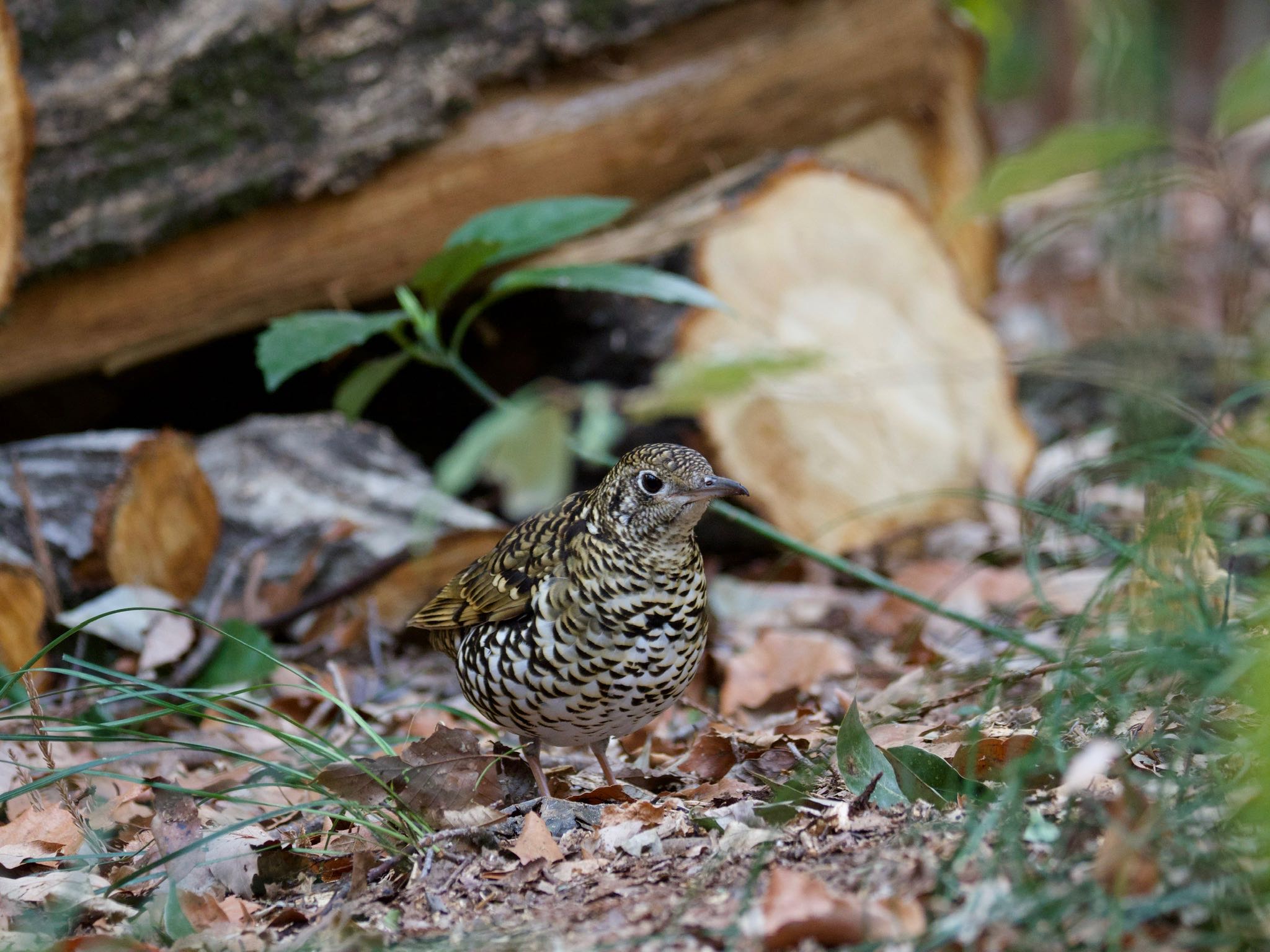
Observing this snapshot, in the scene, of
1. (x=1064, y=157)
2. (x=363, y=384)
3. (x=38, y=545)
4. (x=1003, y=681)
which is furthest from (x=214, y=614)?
(x=1064, y=157)

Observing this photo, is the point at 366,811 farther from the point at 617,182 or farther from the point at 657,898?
the point at 617,182

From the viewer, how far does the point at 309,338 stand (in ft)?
11.2

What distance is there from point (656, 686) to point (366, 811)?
73 cm

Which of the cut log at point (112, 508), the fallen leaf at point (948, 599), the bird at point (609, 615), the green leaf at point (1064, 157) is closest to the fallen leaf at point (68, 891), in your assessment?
the bird at point (609, 615)

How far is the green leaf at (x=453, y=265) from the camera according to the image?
137 inches

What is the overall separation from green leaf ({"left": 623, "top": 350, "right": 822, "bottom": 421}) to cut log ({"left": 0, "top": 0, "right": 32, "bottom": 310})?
3735 mm

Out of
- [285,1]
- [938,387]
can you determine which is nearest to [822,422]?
[938,387]

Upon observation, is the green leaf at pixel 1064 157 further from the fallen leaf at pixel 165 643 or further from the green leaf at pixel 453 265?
the fallen leaf at pixel 165 643

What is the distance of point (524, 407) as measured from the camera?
150cm

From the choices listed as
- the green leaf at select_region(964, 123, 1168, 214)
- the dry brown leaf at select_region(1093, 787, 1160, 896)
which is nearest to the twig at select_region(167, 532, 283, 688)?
the green leaf at select_region(964, 123, 1168, 214)

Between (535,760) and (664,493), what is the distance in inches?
31.8

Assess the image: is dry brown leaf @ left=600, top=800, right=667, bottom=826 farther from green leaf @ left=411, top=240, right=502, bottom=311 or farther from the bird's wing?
green leaf @ left=411, top=240, right=502, bottom=311

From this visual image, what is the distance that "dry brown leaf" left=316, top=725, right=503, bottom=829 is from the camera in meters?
2.77

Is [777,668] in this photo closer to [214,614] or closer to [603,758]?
[603,758]
